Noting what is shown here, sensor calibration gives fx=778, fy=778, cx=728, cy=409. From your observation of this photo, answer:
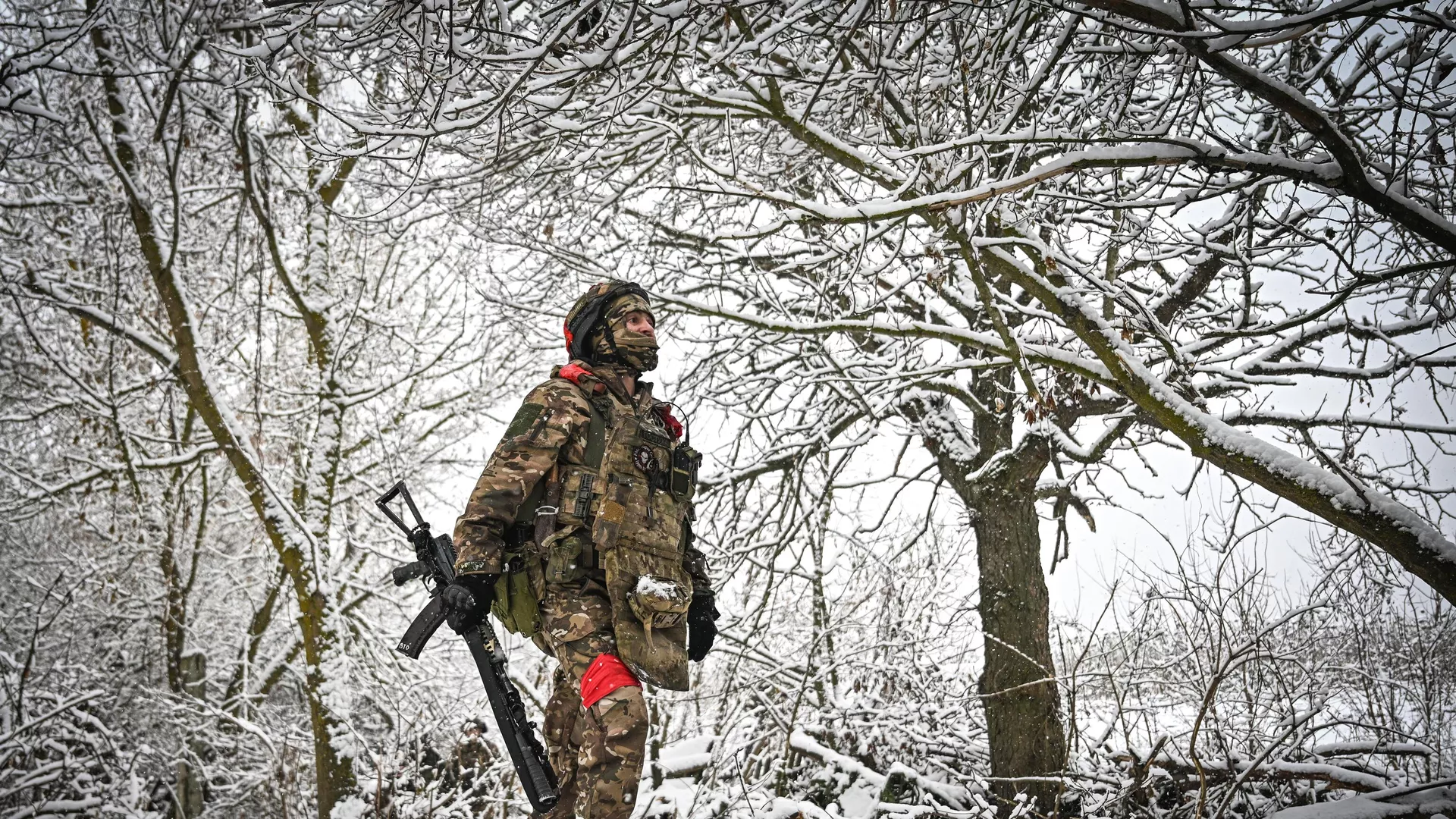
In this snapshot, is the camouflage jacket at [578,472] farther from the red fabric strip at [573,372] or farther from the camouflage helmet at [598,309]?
the camouflage helmet at [598,309]

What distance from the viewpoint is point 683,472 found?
3.06 metres

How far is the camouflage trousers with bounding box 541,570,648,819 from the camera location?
2.47 meters

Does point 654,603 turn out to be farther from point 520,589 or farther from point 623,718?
point 520,589

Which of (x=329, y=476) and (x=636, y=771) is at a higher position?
(x=329, y=476)

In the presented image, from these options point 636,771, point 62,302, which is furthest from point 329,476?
point 636,771

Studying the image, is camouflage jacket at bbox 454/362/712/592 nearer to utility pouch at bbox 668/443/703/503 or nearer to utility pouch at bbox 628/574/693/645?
utility pouch at bbox 668/443/703/503

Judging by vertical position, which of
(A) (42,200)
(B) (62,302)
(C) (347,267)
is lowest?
(B) (62,302)

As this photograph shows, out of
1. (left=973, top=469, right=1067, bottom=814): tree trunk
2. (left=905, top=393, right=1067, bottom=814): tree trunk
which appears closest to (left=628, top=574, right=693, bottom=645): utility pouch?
(left=905, top=393, right=1067, bottom=814): tree trunk

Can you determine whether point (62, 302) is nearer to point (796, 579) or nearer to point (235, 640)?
point (796, 579)

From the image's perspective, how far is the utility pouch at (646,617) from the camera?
105 inches

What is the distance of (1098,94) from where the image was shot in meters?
3.15

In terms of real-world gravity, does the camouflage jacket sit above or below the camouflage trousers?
above

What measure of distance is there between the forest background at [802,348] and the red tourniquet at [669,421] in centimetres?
86

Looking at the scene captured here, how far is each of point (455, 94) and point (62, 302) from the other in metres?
4.33
